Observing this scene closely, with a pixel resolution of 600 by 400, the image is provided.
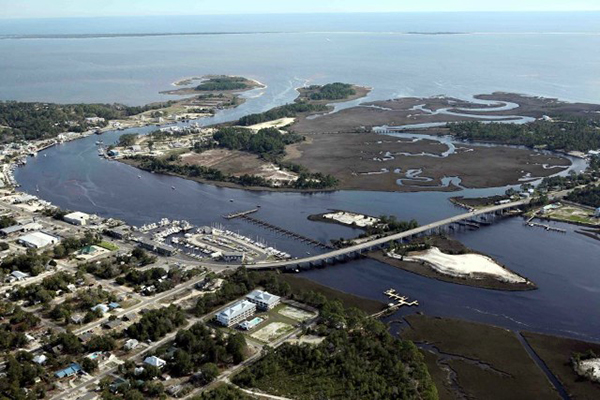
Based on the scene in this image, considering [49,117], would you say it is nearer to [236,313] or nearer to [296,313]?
[236,313]

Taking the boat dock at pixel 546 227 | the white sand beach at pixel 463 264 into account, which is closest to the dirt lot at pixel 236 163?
the white sand beach at pixel 463 264

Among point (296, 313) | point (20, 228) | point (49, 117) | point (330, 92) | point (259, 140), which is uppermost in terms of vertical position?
point (330, 92)

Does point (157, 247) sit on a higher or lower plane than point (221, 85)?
lower

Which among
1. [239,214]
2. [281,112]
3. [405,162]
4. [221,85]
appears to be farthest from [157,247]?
[221,85]

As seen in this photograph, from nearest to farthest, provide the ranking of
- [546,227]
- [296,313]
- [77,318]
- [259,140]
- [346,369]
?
[346,369] < [77,318] < [296,313] < [546,227] < [259,140]

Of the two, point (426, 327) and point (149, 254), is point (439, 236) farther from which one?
point (149, 254)

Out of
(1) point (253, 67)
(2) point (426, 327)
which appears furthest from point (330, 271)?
(1) point (253, 67)

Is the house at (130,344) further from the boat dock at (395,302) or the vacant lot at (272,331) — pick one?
the boat dock at (395,302)

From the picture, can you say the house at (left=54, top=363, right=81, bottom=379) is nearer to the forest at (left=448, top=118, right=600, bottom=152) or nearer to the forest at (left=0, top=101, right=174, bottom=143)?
the forest at (left=0, top=101, right=174, bottom=143)
